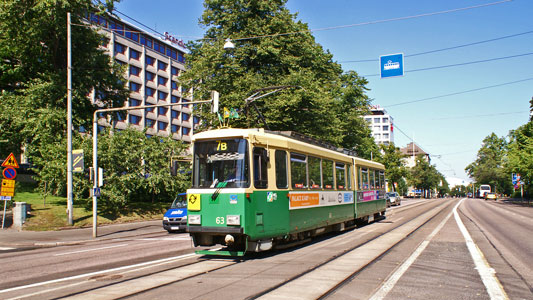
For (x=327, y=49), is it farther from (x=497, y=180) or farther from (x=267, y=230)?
(x=497, y=180)

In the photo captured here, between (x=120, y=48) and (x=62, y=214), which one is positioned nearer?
(x=62, y=214)

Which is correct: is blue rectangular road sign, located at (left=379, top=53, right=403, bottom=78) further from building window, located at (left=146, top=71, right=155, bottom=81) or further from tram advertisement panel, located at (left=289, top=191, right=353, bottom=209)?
building window, located at (left=146, top=71, right=155, bottom=81)

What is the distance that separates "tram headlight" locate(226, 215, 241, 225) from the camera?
31.0 ft

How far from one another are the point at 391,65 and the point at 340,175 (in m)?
4.97

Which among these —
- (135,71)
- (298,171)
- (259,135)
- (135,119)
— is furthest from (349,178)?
(135,71)

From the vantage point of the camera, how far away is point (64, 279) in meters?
8.05

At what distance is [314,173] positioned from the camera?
12.9m

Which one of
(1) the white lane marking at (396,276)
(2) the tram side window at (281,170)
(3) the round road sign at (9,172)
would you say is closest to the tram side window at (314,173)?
(2) the tram side window at (281,170)

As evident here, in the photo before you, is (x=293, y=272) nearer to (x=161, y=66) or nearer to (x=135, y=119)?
(x=135, y=119)

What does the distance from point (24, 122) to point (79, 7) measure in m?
8.36

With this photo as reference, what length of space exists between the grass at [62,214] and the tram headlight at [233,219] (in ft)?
46.9

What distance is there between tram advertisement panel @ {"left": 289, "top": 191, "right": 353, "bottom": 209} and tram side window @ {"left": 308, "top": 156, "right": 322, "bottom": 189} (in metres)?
0.27

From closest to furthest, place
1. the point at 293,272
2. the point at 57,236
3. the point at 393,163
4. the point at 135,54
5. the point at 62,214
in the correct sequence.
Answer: the point at 293,272, the point at 57,236, the point at 62,214, the point at 135,54, the point at 393,163

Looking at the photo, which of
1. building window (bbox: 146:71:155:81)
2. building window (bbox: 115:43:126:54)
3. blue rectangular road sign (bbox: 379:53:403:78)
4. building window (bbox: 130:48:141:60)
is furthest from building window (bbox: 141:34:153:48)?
blue rectangular road sign (bbox: 379:53:403:78)
